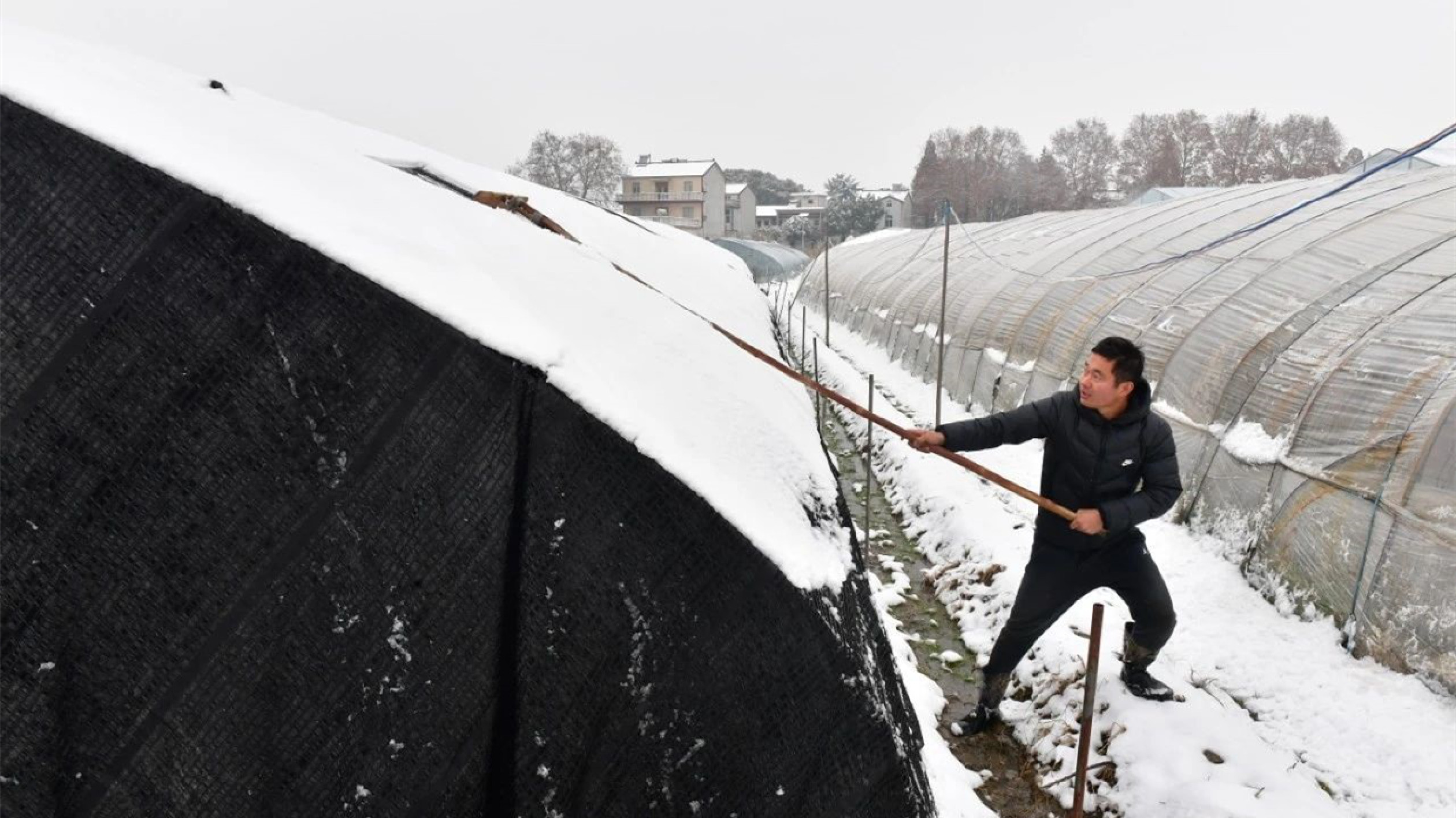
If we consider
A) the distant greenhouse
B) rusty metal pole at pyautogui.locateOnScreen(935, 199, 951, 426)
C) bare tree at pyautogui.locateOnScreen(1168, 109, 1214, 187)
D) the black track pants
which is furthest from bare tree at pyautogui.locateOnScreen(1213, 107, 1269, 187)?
the black track pants

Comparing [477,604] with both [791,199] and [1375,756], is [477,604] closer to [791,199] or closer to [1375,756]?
[1375,756]

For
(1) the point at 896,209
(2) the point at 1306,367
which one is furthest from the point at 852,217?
(2) the point at 1306,367

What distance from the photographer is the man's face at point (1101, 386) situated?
3076 millimetres

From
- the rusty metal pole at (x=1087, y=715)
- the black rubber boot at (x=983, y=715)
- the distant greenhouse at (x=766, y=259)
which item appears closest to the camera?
the rusty metal pole at (x=1087, y=715)

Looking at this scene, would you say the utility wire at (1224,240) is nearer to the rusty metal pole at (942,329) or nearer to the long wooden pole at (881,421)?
the rusty metal pole at (942,329)

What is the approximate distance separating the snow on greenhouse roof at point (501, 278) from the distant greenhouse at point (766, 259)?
36.4 meters

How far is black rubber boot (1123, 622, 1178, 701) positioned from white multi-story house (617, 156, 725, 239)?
54.9 meters

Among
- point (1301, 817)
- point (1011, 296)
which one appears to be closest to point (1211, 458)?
point (1301, 817)

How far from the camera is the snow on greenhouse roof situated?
126cm

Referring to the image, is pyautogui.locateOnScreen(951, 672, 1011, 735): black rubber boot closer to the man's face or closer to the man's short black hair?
the man's face

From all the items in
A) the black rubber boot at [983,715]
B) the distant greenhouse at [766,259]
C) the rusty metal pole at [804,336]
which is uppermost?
the distant greenhouse at [766,259]

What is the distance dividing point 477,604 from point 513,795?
38 cm

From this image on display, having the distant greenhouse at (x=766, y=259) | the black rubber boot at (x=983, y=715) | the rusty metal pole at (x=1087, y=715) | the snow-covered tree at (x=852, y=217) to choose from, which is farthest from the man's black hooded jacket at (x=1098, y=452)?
the snow-covered tree at (x=852, y=217)

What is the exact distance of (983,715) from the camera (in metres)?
4.18
